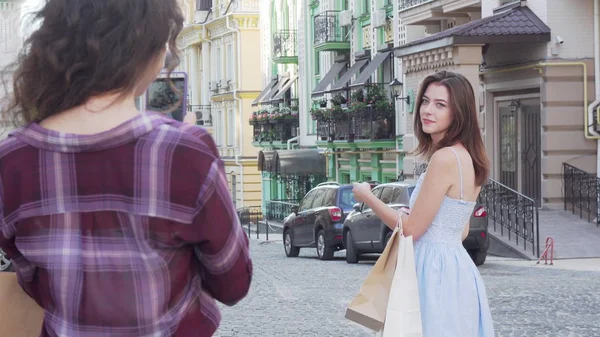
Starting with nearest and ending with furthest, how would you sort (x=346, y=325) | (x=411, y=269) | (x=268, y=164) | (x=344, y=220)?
(x=411, y=269) → (x=346, y=325) → (x=344, y=220) → (x=268, y=164)

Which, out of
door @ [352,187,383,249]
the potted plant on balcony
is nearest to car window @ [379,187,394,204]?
door @ [352,187,383,249]

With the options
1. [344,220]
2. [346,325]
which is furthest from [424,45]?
[346,325]

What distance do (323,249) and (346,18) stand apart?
62.8 feet

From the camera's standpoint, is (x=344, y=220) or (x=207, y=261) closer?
(x=207, y=261)

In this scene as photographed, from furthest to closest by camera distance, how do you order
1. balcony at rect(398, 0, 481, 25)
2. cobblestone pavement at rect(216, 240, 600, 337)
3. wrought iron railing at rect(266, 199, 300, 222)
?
wrought iron railing at rect(266, 199, 300, 222) < balcony at rect(398, 0, 481, 25) < cobblestone pavement at rect(216, 240, 600, 337)

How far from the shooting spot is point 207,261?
3143mm

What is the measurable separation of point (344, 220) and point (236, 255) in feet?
71.2

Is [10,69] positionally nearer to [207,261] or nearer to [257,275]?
[207,261]

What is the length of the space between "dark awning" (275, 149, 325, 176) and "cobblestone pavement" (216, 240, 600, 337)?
27.8m

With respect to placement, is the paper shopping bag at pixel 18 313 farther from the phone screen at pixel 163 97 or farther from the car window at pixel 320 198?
the car window at pixel 320 198

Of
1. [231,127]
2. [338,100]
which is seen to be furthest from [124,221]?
[231,127]

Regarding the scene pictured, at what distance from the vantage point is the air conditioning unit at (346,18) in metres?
43.8

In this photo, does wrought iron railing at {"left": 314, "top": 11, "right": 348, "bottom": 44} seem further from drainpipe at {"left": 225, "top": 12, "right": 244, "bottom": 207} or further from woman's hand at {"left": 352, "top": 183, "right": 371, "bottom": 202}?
woman's hand at {"left": 352, "top": 183, "right": 371, "bottom": 202}

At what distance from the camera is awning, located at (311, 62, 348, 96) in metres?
45.5
